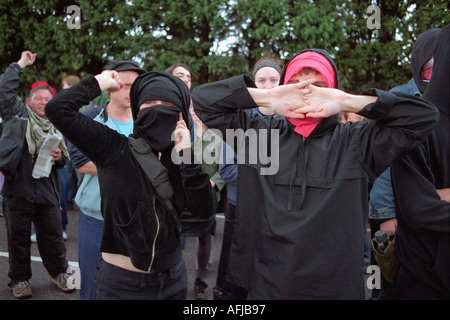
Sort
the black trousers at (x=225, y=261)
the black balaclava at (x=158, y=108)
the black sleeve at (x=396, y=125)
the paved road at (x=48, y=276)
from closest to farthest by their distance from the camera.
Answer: the black sleeve at (x=396, y=125), the black balaclava at (x=158, y=108), the black trousers at (x=225, y=261), the paved road at (x=48, y=276)

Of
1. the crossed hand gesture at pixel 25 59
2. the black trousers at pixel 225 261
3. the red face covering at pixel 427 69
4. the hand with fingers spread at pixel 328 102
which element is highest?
the crossed hand gesture at pixel 25 59

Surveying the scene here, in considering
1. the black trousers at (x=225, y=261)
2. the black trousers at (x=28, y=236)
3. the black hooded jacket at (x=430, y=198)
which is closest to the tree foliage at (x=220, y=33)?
the black trousers at (x=28, y=236)

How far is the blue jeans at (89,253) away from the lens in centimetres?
271

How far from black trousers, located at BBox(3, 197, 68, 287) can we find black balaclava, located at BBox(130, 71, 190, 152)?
2.68 meters

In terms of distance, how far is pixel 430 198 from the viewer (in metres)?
1.83

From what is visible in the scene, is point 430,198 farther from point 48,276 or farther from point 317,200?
point 48,276

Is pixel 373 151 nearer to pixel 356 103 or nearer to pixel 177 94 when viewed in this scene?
pixel 356 103

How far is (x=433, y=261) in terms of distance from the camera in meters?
1.87

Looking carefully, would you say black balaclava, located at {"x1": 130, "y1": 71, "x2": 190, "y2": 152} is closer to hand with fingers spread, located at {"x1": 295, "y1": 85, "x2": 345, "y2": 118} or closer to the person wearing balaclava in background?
hand with fingers spread, located at {"x1": 295, "y1": 85, "x2": 345, "y2": 118}

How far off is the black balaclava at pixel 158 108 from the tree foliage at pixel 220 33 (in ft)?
27.1

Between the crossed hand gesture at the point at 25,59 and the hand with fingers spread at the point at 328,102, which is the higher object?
the crossed hand gesture at the point at 25,59

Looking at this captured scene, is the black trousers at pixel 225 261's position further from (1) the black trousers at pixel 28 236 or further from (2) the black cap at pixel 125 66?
(1) the black trousers at pixel 28 236

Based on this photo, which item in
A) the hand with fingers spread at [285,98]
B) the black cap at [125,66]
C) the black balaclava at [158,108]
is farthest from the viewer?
the black cap at [125,66]

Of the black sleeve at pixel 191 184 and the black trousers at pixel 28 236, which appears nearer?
the black sleeve at pixel 191 184
